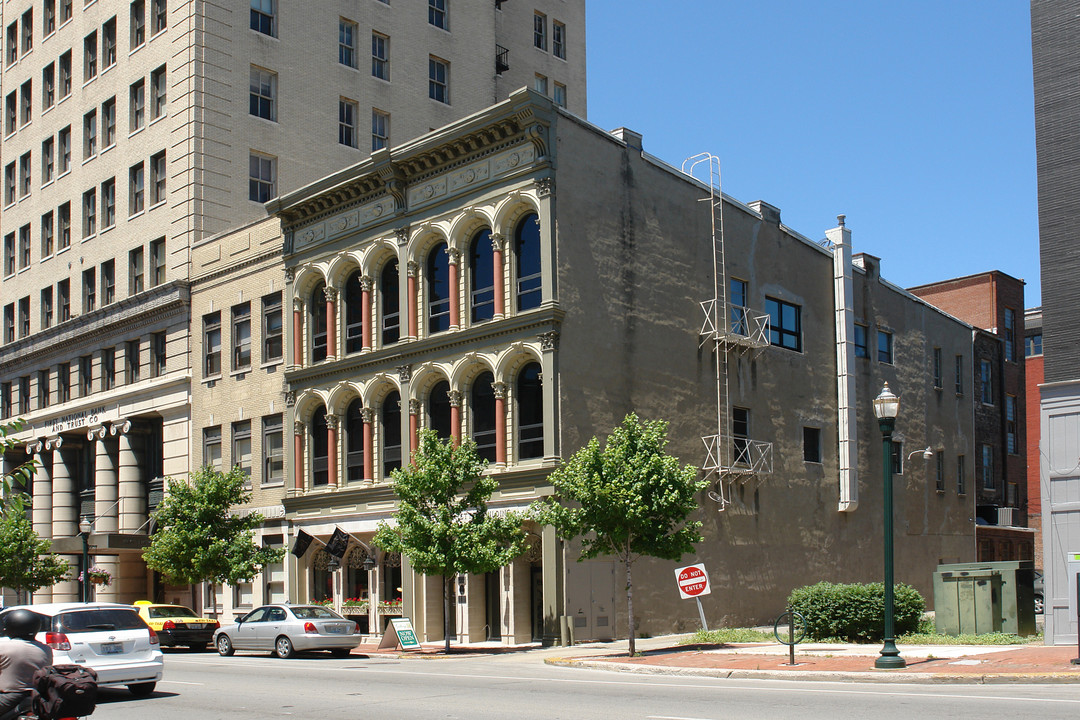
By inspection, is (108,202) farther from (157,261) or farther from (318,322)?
(318,322)

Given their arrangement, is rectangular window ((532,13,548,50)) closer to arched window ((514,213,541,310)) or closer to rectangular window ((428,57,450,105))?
rectangular window ((428,57,450,105))

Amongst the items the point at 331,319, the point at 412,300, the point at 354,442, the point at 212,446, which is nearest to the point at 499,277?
the point at 412,300

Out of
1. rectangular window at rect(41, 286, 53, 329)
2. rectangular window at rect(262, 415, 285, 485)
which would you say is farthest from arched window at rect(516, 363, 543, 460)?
rectangular window at rect(41, 286, 53, 329)

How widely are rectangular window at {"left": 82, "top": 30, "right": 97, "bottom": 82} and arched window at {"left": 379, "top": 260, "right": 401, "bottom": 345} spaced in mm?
22749

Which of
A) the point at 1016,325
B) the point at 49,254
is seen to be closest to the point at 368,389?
the point at 49,254

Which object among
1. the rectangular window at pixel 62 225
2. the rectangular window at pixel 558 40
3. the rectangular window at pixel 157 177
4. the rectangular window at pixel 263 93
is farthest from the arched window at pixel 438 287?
the rectangular window at pixel 62 225

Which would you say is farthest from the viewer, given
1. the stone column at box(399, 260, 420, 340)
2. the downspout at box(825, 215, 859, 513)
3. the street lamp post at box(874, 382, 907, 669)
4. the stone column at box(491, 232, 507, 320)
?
the downspout at box(825, 215, 859, 513)

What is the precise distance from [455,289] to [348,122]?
16.8 meters

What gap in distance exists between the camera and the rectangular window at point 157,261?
148 ft

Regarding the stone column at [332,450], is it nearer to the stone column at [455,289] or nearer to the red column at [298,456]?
the red column at [298,456]

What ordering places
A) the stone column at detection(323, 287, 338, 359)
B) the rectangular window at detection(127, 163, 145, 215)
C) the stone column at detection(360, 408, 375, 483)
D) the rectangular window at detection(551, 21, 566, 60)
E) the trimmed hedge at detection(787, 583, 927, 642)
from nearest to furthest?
the trimmed hedge at detection(787, 583, 927, 642)
the stone column at detection(360, 408, 375, 483)
the stone column at detection(323, 287, 338, 359)
the rectangular window at detection(127, 163, 145, 215)
the rectangular window at detection(551, 21, 566, 60)

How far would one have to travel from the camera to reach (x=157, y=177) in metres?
45.6

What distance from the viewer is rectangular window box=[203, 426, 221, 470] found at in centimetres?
4209

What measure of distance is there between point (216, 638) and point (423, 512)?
6.98 metres
